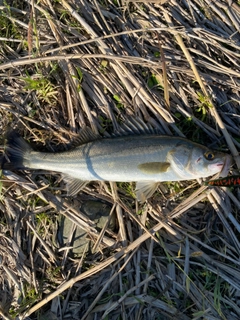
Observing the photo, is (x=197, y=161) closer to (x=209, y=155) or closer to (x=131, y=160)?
(x=209, y=155)

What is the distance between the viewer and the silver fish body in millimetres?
4410

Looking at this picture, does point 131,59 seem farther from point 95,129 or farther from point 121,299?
point 121,299

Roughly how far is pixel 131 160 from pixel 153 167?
302 mm

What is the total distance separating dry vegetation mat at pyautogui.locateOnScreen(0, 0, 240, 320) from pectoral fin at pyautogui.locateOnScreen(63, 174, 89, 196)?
211 millimetres

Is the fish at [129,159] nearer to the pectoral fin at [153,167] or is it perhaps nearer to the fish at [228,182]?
the pectoral fin at [153,167]

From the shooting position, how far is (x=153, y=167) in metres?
4.46

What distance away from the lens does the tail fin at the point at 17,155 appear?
189 inches

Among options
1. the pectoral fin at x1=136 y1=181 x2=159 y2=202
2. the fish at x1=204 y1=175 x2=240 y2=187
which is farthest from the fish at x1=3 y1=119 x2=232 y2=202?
the fish at x1=204 y1=175 x2=240 y2=187

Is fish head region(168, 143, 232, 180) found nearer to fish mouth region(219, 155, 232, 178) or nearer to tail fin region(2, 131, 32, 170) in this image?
fish mouth region(219, 155, 232, 178)

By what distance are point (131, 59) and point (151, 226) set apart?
7.67ft

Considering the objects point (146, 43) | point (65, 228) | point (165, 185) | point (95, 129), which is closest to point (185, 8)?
point (146, 43)

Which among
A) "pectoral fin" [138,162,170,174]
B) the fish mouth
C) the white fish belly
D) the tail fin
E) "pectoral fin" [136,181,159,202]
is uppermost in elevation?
the tail fin

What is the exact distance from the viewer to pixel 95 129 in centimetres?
486

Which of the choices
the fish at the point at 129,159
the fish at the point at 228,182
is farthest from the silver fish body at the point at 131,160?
the fish at the point at 228,182
